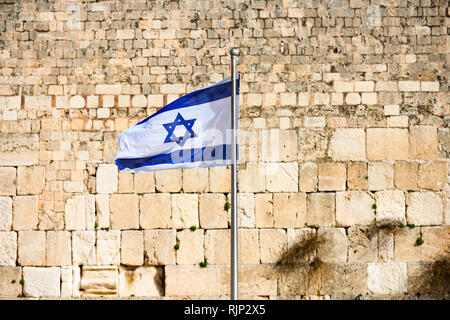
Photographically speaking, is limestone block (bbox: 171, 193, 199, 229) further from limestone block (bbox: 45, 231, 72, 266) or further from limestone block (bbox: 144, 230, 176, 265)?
limestone block (bbox: 45, 231, 72, 266)

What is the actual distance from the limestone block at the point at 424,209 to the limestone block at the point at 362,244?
1.74ft

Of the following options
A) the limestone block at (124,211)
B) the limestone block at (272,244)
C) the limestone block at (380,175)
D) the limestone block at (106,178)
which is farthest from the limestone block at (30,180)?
the limestone block at (380,175)

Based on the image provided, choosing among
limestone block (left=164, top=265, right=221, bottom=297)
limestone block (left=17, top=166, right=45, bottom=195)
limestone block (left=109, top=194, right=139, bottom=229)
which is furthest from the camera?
limestone block (left=17, top=166, right=45, bottom=195)

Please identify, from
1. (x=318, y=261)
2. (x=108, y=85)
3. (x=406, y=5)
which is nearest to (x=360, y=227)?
(x=318, y=261)

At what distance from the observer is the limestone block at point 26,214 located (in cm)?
753

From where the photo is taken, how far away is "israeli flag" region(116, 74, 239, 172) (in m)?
5.59

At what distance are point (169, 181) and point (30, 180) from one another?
5.93ft

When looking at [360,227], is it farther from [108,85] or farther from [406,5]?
[108,85]

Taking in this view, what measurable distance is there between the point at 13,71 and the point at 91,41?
3.62ft

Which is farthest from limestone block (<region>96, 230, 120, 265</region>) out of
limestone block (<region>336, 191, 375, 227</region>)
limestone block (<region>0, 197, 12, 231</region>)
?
limestone block (<region>336, 191, 375, 227</region>)

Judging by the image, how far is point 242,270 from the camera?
7363mm

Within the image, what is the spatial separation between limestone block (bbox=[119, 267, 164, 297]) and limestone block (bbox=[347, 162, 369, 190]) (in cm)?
269

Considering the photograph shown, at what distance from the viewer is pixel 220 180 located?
7496 mm
